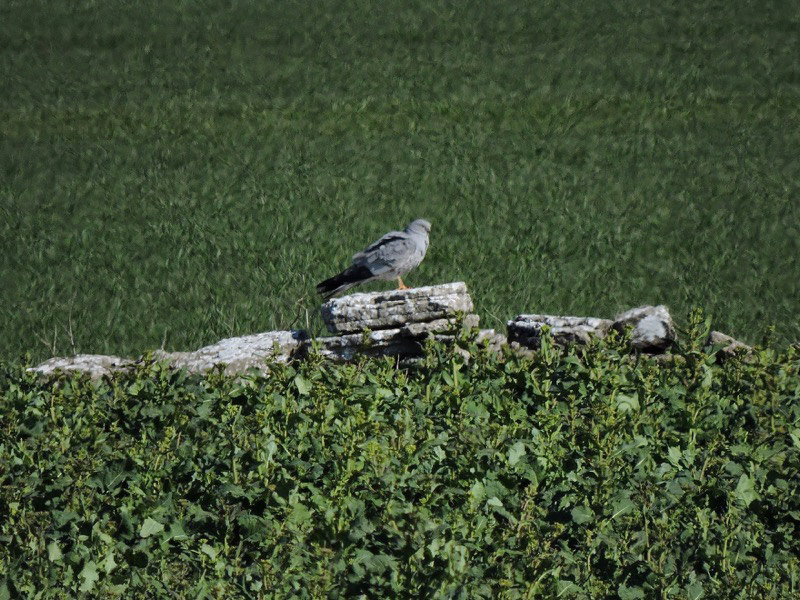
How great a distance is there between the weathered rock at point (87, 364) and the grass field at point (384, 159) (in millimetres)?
759

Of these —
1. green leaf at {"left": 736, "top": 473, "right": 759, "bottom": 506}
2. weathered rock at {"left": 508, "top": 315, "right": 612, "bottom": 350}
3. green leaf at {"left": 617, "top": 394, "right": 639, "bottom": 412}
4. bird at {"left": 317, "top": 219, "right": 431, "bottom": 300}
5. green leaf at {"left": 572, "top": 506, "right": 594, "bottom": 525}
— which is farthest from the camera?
bird at {"left": 317, "top": 219, "right": 431, "bottom": 300}

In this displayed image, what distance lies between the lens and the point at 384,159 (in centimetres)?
1455

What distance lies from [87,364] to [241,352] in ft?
4.13

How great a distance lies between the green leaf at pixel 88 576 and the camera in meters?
4.30

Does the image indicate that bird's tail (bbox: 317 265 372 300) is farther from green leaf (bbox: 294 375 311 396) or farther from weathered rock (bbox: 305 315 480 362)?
green leaf (bbox: 294 375 311 396)

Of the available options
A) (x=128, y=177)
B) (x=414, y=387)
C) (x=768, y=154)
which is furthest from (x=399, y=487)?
(x=768, y=154)

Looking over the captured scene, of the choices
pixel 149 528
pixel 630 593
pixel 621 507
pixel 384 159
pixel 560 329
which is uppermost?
pixel 149 528

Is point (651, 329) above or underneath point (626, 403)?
underneath

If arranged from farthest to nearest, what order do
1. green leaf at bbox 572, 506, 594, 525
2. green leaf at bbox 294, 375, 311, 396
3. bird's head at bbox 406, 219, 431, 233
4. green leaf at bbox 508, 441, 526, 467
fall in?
1. bird's head at bbox 406, 219, 431, 233
2. green leaf at bbox 294, 375, 311, 396
3. green leaf at bbox 508, 441, 526, 467
4. green leaf at bbox 572, 506, 594, 525

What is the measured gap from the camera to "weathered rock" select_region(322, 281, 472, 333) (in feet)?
26.0

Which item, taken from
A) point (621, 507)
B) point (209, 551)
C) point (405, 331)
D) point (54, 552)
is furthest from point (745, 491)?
point (405, 331)

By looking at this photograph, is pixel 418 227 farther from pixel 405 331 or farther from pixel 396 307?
pixel 405 331

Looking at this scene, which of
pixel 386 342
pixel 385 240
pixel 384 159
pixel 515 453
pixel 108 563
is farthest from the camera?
pixel 384 159

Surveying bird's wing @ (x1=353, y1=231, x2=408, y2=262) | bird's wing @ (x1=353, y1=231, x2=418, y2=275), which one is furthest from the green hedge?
bird's wing @ (x1=353, y1=231, x2=408, y2=262)
